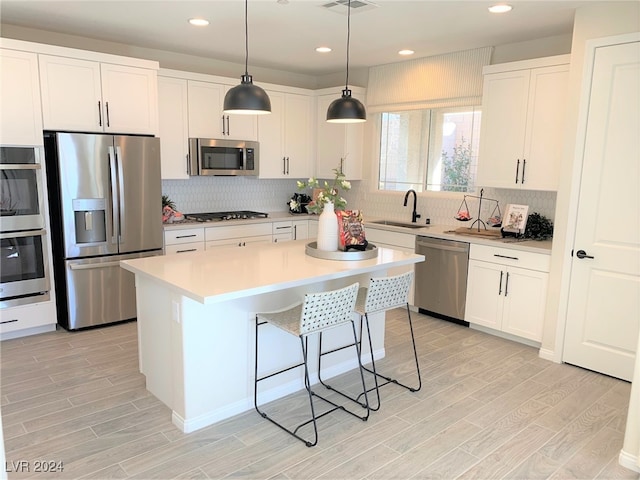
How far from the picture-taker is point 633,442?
2.47 metres

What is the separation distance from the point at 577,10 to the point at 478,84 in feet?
4.31

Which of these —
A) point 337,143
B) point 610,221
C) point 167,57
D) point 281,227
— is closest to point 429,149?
point 337,143

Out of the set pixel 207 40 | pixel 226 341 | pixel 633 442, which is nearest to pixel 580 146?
pixel 633 442

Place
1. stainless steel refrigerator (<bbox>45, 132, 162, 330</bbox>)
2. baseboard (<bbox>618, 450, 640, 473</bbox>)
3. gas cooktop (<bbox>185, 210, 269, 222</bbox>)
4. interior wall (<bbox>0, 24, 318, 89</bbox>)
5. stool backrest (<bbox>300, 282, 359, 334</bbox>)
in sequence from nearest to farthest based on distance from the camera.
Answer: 1. baseboard (<bbox>618, 450, 640, 473</bbox>)
2. stool backrest (<bbox>300, 282, 359, 334</bbox>)
3. stainless steel refrigerator (<bbox>45, 132, 162, 330</bbox>)
4. interior wall (<bbox>0, 24, 318, 89</bbox>)
5. gas cooktop (<bbox>185, 210, 269, 222</bbox>)

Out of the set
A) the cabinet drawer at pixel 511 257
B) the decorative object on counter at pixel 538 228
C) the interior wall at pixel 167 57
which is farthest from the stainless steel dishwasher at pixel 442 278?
the interior wall at pixel 167 57

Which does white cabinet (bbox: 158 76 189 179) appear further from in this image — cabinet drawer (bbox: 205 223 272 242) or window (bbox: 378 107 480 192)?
window (bbox: 378 107 480 192)

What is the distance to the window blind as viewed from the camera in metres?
4.84

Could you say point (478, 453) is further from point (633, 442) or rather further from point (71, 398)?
point (71, 398)

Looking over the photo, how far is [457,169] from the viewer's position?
5180 mm

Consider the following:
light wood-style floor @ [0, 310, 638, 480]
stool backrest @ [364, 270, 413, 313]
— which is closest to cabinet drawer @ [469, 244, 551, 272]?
light wood-style floor @ [0, 310, 638, 480]

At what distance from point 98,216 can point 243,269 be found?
1970 millimetres

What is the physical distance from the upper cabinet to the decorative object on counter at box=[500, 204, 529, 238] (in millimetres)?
233

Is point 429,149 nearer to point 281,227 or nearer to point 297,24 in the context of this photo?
point 281,227

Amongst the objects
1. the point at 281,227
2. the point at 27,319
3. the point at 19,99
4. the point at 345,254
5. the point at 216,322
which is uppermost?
the point at 19,99
